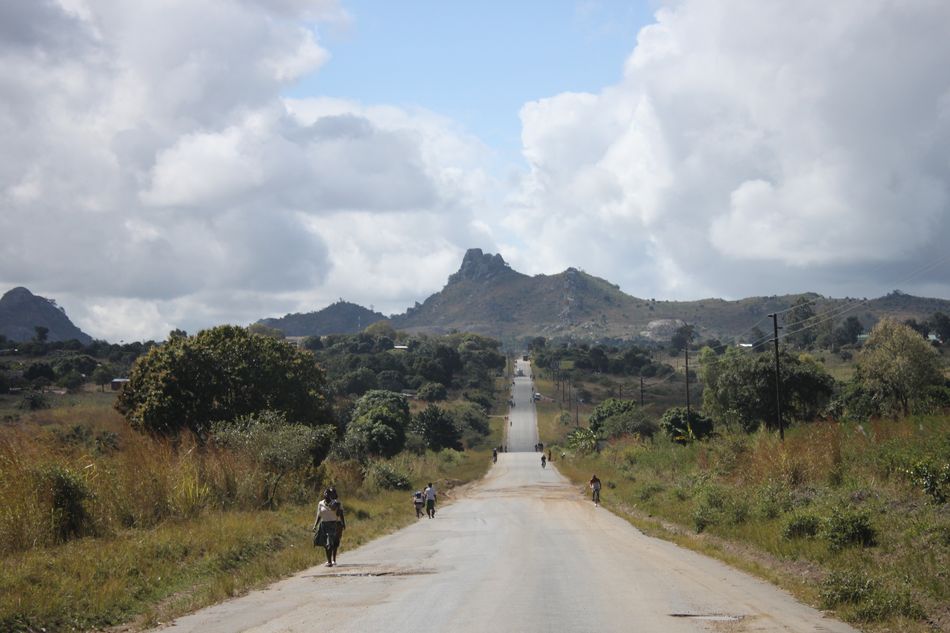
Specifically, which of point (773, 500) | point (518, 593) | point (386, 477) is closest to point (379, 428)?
point (386, 477)

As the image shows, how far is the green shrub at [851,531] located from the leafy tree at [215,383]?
33.4 meters

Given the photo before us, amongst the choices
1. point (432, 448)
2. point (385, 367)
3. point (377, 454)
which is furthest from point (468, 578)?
point (385, 367)

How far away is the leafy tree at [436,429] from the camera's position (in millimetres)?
97750

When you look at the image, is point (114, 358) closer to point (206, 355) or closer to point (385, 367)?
point (385, 367)

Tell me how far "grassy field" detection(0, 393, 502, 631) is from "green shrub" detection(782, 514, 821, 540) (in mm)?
11748

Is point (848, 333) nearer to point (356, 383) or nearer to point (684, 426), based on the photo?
point (356, 383)

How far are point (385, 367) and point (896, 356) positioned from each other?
9444 centimetres

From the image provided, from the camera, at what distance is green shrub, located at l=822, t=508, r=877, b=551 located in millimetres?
18281

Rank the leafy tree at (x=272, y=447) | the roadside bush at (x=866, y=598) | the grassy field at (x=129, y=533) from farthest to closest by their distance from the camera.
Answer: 1. the leafy tree at (x=272, y=447)
2. the grassy field at (x=129, y=533)
3. the roadside bush at (x=866, y=598)

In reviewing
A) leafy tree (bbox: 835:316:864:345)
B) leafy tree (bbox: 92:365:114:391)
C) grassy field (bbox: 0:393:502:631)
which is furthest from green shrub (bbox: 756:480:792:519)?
leafy tree (bbox: 835:316:864:345)

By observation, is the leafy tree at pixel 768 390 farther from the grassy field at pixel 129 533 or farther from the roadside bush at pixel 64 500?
the roadside bush at pixel 64 500

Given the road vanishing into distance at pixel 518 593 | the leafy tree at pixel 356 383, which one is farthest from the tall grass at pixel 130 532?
the leafy tree at pixel 356 383

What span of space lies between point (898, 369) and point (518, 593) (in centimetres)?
6159

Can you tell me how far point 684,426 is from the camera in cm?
6938
